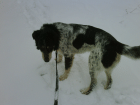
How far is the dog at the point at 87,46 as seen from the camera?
86.6 inches

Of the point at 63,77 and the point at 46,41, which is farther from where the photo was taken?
the point at 63,77

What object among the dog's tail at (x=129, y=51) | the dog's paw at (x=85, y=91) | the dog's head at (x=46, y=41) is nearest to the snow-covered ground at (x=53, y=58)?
the dog's paw at (x=85, y=91)

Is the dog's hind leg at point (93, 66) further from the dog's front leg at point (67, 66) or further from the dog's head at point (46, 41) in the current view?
the dog's head at point (46, 41)

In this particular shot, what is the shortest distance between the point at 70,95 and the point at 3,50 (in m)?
2.94

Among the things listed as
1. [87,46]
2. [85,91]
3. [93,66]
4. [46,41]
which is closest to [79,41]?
[87,46]

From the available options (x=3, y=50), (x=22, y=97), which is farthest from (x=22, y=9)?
(x=22, y=97)

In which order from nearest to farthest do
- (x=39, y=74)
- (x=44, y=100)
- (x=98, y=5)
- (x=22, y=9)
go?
1. (x=44, y=100)
2. (x=39, y=74)
3. (x=22, y=9)
4. (x=98, y=5)

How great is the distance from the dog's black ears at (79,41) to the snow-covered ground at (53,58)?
979 mm

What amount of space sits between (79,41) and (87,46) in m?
0.26

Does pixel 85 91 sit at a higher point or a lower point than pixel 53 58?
lower

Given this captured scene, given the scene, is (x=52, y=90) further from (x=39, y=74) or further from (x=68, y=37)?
(x=68, y=37)

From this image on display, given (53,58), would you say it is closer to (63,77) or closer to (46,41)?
(63,77)

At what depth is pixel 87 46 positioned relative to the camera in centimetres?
258

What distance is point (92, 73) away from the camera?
256 cm
